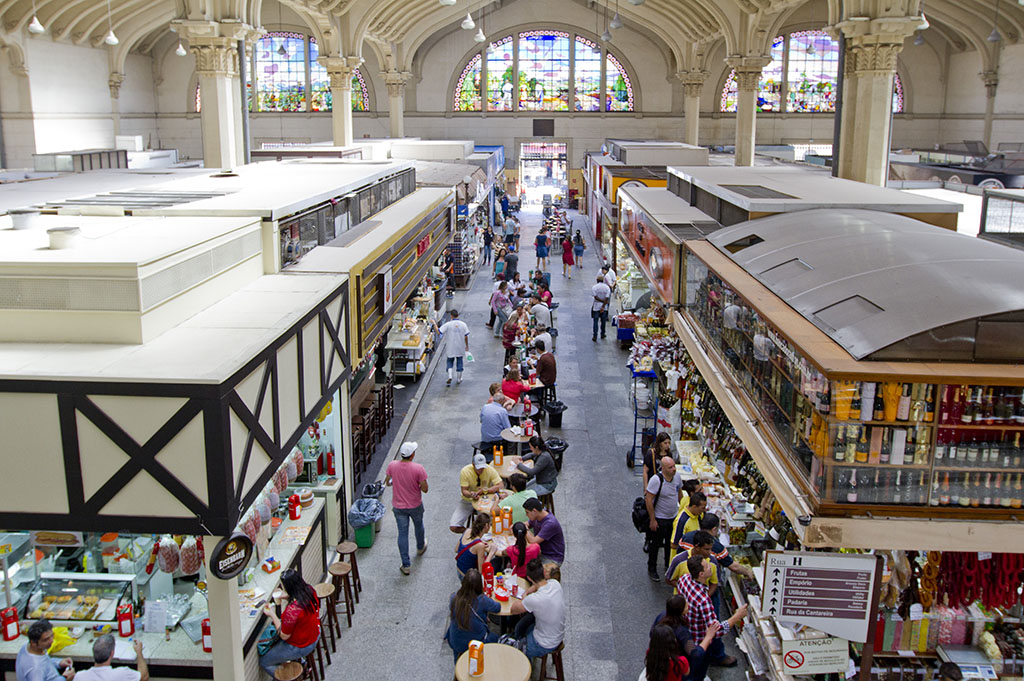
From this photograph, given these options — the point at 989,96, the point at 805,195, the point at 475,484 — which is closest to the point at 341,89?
the point at 805,195

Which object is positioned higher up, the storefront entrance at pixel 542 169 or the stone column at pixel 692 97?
the stone column at pixel 692 97

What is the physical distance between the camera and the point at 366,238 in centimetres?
1047

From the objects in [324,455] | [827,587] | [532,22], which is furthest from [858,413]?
[532,22]

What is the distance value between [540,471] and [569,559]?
0.93 metres

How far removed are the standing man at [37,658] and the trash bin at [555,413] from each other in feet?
25.7

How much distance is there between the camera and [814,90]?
38781 millimetres

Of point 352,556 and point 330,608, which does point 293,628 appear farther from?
Result: point 352,556

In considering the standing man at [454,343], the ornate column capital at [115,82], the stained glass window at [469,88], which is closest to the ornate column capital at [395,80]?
the stained glass window at [469,88]

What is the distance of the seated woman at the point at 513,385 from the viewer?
1145cm

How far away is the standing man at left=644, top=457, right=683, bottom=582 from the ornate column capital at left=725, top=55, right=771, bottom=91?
18.2 meters

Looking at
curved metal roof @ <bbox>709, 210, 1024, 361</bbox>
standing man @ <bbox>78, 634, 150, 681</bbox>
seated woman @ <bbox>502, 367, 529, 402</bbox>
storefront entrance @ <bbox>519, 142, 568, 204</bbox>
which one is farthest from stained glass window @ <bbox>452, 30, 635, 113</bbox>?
standing man @ <bbox>78, 634, 150, 681</bbox>

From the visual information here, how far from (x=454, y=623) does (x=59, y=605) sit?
2840 millimetres

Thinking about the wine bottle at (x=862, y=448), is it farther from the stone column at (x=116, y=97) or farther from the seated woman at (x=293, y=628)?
the stone column at (x=116, y=97)

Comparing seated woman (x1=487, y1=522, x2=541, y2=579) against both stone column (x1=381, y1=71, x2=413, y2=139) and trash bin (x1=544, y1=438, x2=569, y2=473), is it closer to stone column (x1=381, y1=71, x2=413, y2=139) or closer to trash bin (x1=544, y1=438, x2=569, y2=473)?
trash bin (x1=544, y1=438, x2=569, y2=473)
